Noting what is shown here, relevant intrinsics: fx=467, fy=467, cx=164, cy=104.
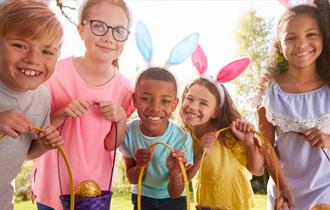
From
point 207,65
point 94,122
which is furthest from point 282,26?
point 94,122

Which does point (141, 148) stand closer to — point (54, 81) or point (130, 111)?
point (130, 111)

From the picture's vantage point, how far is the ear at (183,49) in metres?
2.20

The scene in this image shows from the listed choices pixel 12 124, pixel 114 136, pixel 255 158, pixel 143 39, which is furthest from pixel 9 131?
pixel 255 158

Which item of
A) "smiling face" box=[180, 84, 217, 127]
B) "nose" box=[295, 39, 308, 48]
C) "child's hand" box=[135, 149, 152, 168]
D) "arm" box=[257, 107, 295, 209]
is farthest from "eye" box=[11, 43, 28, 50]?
"nose" box=[295, 39, 308, 48]

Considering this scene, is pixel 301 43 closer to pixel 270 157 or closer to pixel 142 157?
pixel 270 157

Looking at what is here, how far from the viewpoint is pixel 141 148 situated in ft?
7.04

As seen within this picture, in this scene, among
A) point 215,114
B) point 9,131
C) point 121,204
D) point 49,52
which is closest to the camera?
point 9,131

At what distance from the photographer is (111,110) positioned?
1987mm

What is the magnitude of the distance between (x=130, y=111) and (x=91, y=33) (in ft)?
1.34

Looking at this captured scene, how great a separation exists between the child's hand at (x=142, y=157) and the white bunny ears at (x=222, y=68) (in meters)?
0.52

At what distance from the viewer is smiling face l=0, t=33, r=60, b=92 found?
1.79 metres

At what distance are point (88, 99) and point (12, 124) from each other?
463 millimetres

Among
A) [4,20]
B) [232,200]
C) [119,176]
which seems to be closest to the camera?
[4,20]

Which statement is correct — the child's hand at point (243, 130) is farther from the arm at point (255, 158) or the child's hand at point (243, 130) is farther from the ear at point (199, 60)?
the ear at point (199, 60)
